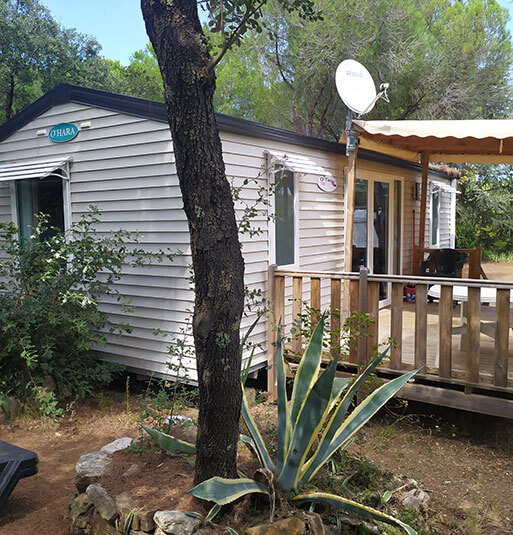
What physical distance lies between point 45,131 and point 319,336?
15.2 ft

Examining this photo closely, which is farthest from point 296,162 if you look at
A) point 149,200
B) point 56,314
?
point 56,314

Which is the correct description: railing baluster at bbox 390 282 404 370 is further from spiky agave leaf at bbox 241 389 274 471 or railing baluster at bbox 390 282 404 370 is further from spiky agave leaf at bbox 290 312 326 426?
spiky agave leaf at bbox 241 389 274 471

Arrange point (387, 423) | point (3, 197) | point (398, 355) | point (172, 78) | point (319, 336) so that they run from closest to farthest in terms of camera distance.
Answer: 1. point (172, 78)
2. point (319, 336)
3. point (398, 355)
4. point (387, 423)
5. point (3, 197)

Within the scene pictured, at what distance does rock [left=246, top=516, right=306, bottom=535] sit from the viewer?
2.32 m

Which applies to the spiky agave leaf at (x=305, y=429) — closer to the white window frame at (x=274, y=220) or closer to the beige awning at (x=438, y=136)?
the white window frame at (x=274, y=220)

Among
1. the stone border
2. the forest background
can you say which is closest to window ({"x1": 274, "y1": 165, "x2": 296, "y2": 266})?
the stone border

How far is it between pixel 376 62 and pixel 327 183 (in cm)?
1071

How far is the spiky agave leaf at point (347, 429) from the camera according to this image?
2.70 meters

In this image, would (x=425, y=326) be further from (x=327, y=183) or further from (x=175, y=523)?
(x=175, y=523)

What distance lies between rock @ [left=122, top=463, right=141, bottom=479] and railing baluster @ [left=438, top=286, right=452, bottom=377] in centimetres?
253

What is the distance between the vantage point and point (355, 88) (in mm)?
5941


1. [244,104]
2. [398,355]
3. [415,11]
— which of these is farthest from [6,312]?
[244,104]

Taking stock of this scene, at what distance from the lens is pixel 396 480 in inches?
129

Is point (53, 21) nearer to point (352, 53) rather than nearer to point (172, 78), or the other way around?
point (352, 53)
